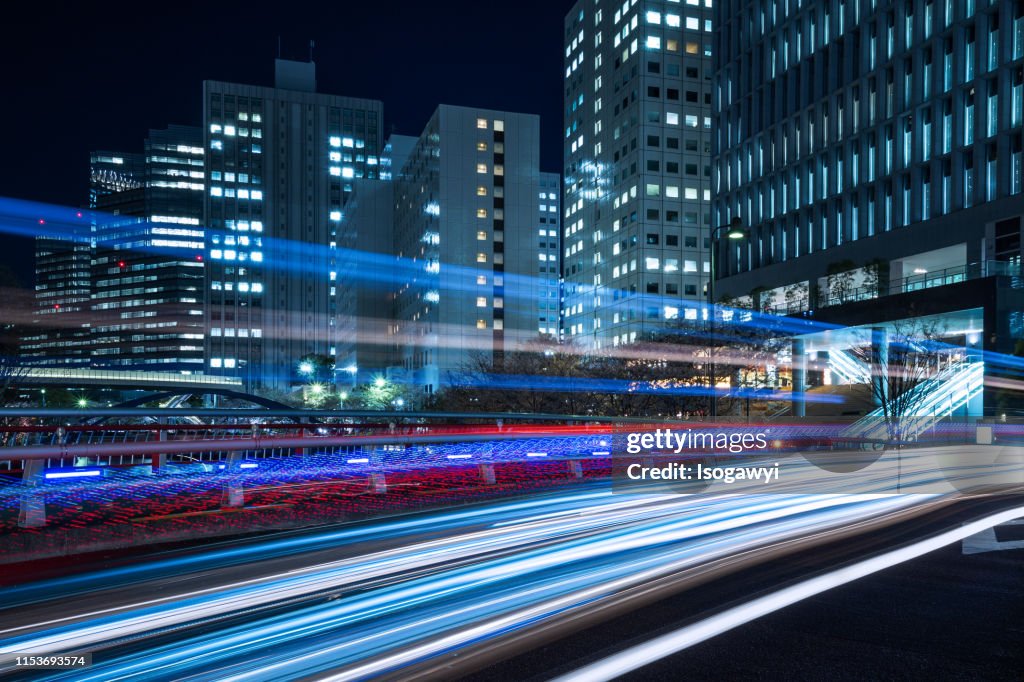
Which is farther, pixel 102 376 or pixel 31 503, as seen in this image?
pixel 102 376

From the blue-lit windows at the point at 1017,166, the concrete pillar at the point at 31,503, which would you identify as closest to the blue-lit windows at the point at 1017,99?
the blue-lit windows at the point at 1017,166

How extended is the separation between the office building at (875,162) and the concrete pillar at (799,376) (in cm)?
118

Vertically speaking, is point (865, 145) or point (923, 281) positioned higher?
point (865, 145)

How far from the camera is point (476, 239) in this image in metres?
107

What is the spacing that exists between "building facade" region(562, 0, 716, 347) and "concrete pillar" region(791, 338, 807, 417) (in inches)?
1560

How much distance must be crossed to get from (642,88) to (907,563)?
327 feet

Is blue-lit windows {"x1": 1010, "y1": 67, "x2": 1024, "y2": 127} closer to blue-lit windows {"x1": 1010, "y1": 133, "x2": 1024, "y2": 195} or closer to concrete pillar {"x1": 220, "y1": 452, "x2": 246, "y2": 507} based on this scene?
blue-lit windows {"x1": 1010, "y1": 133, "x2": 1024, "y2": 195}

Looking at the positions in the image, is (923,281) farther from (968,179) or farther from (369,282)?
(369,282)

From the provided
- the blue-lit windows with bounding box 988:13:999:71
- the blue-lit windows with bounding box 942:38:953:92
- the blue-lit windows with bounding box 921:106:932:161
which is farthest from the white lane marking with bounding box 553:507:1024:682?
the blue-lit windows with bounding box 942:38:953:92

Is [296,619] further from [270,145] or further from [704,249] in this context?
[270,145]

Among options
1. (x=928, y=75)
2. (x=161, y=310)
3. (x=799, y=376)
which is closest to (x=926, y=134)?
(x=928, y=75)

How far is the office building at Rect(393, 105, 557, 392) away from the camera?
10381 cm

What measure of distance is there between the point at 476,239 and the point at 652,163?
24.8 metres

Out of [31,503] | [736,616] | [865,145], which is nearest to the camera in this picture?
[736,616]
